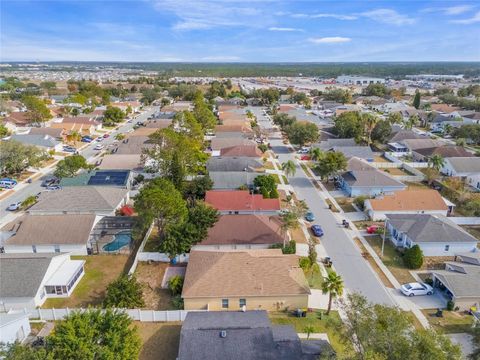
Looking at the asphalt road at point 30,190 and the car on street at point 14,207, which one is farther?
the car on street at point 14,207

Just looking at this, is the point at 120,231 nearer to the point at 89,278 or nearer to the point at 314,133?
the point at 89,278

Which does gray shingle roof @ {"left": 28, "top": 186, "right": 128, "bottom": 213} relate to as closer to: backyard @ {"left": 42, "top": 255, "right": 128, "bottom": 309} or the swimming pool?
the swimming pool

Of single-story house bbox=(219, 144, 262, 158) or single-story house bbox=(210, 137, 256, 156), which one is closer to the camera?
single-story house bbox=(219, 144, 262, 158)

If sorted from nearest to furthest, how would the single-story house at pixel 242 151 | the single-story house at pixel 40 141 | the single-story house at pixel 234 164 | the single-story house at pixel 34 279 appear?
the single-story house at pixel 34 279 → the single-story house at pixel 234 164 → the single-story house at pixel 242 151 → the single-story house at pixel 40 141

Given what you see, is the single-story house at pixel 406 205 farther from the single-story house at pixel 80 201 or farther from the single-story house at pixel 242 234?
the single-story house at pixel 80 201

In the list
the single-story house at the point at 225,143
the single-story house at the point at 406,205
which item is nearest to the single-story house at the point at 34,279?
the single-story house at the point at 406,205

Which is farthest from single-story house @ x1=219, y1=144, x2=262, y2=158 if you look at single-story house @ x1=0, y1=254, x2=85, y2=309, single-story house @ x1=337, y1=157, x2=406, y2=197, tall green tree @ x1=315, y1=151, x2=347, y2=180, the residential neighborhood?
single-story house @ x1=0, y1=254, x2=85, y2=309
